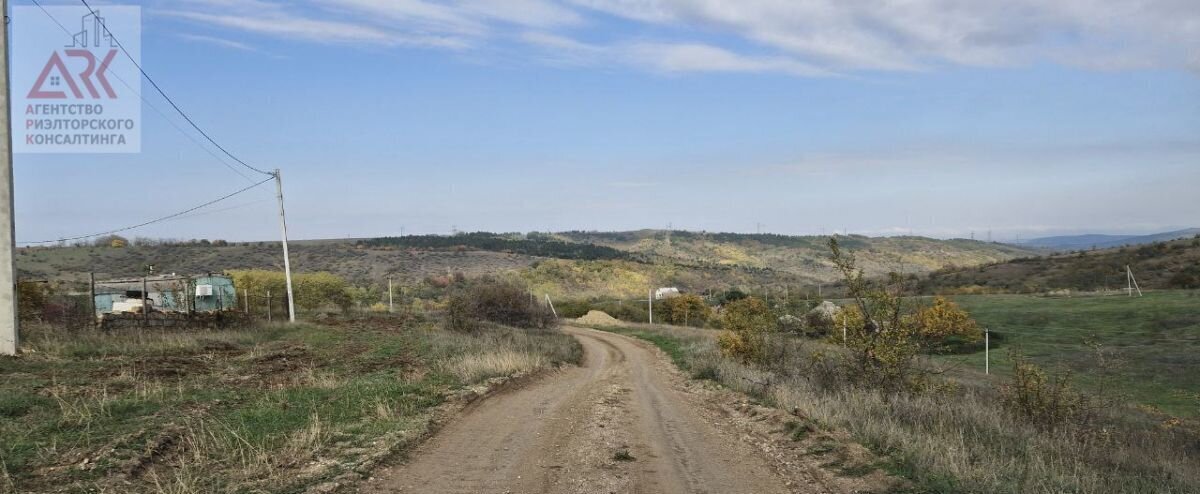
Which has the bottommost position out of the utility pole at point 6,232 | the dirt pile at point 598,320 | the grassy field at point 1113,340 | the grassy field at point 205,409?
the dirt pile at point 598,320

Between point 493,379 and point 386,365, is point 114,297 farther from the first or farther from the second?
point 493,379

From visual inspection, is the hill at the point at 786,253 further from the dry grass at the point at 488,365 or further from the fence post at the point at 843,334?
the fence post at the point at 843,334

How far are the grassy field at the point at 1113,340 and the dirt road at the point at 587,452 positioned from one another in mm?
8732

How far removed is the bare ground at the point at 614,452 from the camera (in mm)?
7730

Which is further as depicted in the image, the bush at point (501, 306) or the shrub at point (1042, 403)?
the bush at point (501, 306)

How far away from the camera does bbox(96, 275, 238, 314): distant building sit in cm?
3403

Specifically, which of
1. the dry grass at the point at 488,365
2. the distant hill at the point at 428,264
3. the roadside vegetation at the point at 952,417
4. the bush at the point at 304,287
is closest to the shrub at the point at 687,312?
the distant hill at the point at 428,264

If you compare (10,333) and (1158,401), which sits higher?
(10,333)

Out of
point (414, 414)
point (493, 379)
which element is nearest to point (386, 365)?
point (493, 379)

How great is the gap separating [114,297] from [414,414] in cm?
3191

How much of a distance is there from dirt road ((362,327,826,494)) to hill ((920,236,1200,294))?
175 feet

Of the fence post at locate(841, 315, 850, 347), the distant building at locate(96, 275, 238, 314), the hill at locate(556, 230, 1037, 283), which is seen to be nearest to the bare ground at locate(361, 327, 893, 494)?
the fence post at locate(841, 315, 850, 347)

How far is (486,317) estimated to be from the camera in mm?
42656

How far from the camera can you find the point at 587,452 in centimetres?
940
